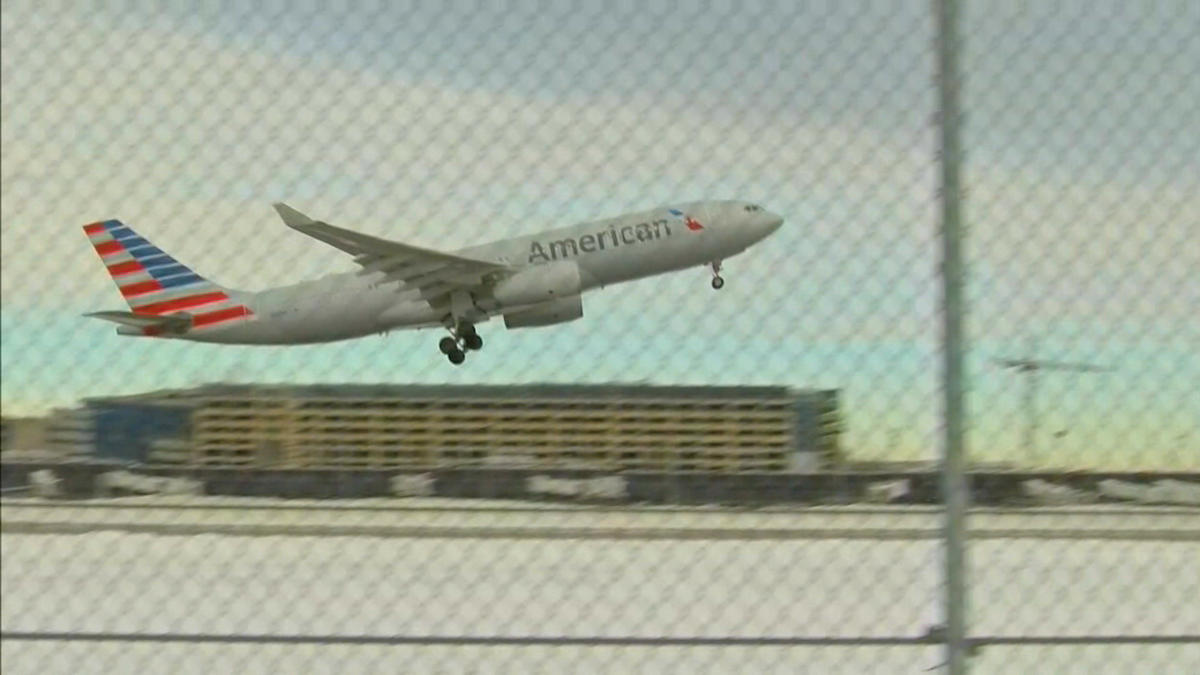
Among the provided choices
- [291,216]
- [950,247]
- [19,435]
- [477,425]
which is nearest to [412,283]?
[477,425]

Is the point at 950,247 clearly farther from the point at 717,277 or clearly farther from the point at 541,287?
the point at 541,287

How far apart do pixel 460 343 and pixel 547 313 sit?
33 cm

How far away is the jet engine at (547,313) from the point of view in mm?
3440

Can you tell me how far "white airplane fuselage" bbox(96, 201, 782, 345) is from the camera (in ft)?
10.6

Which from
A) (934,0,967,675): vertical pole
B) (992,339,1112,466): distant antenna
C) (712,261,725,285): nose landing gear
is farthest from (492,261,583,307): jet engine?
(992,339,1112,466): distant antenna

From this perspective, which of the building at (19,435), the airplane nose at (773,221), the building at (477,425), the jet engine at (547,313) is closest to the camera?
the building at (19,435)

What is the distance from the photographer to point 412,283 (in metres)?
3.51

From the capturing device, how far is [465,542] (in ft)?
10.5

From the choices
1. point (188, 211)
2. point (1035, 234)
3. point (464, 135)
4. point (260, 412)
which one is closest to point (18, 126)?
point (188, 211)

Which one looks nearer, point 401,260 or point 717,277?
point 717,277

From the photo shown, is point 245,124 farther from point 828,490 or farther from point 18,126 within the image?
point 828,490

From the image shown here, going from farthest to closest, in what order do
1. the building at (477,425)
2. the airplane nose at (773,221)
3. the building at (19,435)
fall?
1. the building at (477,425)
2. the airplane nose at (773,221)
3. the building at (19,435)

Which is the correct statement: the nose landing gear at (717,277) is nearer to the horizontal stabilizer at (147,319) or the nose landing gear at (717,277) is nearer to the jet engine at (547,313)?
the jet engine at (547,313)

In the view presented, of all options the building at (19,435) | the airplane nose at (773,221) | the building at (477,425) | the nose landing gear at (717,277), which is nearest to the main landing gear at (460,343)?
the building at (477,425)
